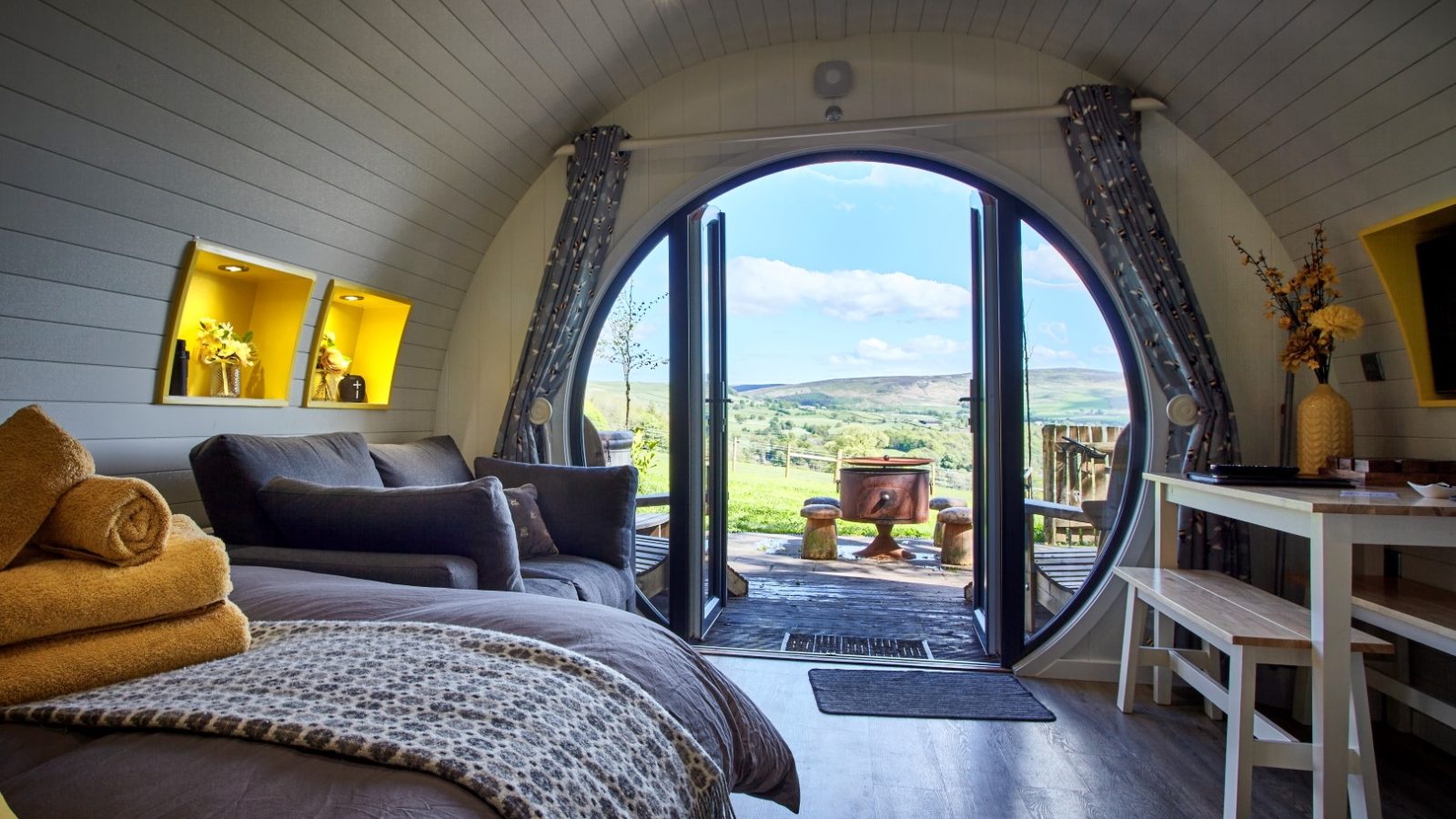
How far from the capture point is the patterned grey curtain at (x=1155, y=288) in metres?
2.92

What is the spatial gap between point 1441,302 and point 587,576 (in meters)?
2.88

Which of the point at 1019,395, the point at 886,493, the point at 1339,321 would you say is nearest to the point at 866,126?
the point at 1019,395

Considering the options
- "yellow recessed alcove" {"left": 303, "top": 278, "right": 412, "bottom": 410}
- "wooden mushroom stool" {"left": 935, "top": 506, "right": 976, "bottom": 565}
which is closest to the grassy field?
"wooden mushroom stool" {"left": 935, "top": 506, "right": 976, "bottom": 565}

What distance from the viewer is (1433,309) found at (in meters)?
2.32

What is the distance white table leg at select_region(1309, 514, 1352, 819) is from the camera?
5.93ft

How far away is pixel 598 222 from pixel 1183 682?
3.21 metres

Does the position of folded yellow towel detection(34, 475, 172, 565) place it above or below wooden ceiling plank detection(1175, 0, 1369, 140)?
below

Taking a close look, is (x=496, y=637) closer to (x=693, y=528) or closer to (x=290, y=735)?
(x=290, y=735)

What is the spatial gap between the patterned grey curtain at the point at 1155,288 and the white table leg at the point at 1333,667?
113 centimetres

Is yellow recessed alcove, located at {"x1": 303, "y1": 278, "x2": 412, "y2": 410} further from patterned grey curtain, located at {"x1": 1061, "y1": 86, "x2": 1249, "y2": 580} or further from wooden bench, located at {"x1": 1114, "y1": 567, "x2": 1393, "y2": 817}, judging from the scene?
wooden bench, located at {"x1": 1114, "y1": 567, "x2": 1393, "y2": 817}

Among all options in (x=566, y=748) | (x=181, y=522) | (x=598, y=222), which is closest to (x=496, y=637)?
(x=566, y=748)

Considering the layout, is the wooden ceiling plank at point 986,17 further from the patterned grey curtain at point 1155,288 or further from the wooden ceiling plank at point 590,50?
the wooden ceiling plank at point 590,50

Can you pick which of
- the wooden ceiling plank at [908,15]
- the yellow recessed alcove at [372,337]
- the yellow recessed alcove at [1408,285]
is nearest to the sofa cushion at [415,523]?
the yellow recessed alcove at [372,337]

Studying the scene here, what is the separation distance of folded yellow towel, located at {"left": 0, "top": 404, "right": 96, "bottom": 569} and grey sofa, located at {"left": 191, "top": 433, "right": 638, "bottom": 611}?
34.1 inches
